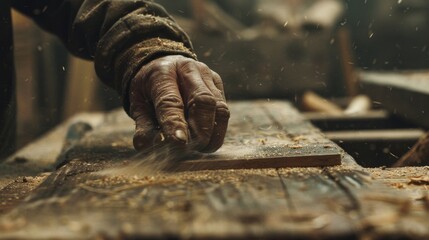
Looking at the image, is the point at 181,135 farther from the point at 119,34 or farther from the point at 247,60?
the point at 247,60

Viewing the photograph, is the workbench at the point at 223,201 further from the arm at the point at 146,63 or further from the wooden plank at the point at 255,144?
the arm at the point at 146,63

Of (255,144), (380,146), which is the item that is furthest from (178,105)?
(380,146)

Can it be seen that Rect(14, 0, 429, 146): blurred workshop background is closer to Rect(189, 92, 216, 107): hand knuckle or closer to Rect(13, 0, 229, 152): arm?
Answer: Rect(13, 0, 229, 152): arm

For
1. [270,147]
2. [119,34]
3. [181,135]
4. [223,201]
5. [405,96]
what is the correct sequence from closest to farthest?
[223,201]
[181,135]
[270,147]
[119,34]
[405,96]

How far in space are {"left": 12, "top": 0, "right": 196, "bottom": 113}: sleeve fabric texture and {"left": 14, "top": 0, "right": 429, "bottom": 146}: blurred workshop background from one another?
13.9ft

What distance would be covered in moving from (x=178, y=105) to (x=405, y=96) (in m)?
2.29

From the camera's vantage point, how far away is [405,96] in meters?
4.11

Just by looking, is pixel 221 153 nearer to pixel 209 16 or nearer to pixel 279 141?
pixel 279 141

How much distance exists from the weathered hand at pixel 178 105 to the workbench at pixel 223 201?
12 cm

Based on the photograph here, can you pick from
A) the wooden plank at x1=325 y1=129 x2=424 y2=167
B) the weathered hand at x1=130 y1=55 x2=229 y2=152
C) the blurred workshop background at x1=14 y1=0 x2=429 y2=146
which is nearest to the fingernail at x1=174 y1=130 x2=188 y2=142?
the weathered hand at x1=130 y1=55 x2=229 y2=152

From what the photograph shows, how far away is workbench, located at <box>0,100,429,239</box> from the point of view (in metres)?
1.40

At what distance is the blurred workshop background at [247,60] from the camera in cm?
755

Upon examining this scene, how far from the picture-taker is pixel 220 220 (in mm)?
1467

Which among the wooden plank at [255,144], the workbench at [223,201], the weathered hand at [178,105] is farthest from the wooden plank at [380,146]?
the weathered hand at [178,105]
